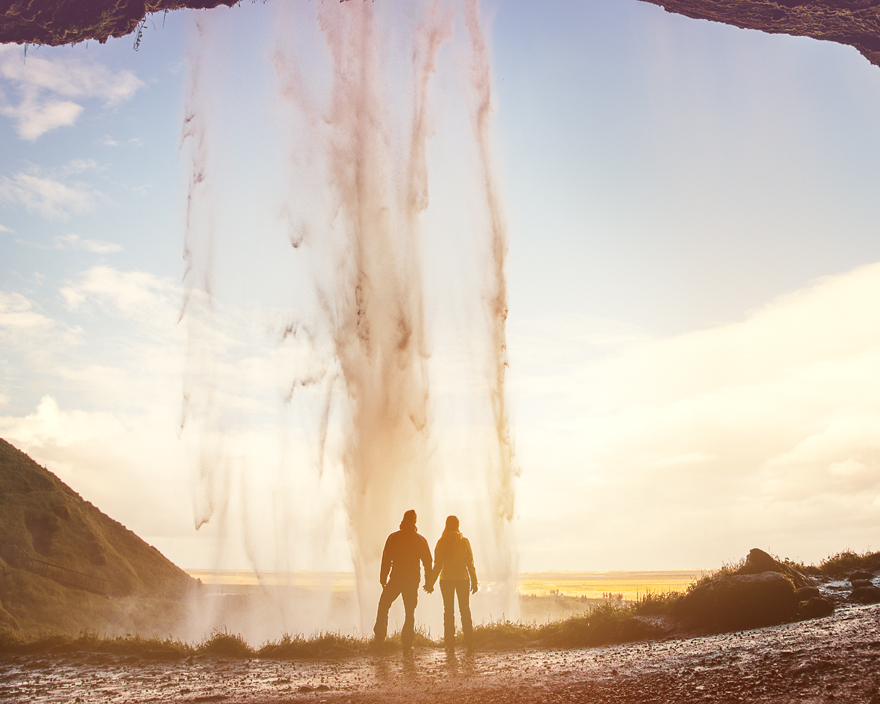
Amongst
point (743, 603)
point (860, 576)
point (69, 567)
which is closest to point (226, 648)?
point (743, 603)

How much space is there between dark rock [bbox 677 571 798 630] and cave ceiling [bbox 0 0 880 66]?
1477 cm

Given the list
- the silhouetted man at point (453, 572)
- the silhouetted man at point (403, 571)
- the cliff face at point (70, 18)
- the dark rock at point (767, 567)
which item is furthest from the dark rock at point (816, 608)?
the cliff face at point (70, 18)

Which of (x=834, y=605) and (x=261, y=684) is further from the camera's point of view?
(x=834, y=605)

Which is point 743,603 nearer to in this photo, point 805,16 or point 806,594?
point 806,594

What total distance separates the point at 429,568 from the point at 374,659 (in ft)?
6.20

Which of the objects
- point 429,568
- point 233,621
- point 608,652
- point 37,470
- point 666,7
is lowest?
point 233,621

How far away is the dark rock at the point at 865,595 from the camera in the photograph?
11664 mm

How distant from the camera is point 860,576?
46.4ft

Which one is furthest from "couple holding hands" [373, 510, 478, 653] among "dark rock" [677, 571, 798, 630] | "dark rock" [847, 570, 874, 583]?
"dark rock" [847, 570, 874, 583]

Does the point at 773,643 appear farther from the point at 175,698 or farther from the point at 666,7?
the point at 666,7

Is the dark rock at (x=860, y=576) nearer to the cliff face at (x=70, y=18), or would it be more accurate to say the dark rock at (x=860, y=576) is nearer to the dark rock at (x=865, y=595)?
the dark rock at (x=865, y=595)

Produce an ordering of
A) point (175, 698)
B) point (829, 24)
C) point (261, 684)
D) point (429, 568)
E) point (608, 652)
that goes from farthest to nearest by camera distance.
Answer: point (829, 24) < point (429, 568) < point (608, 652) < point (261, 684) < point (175, 698)

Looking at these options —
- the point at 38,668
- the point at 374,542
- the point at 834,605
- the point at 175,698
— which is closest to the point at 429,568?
the point at 175,698

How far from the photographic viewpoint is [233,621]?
85.8 feet
